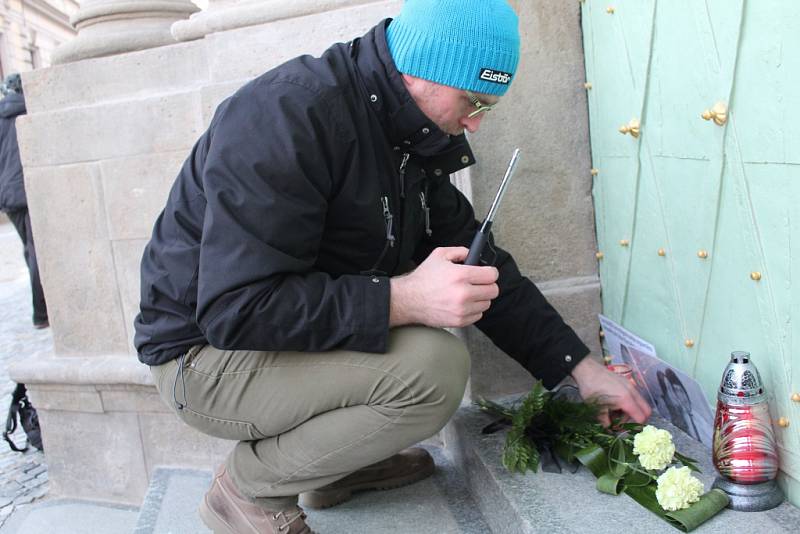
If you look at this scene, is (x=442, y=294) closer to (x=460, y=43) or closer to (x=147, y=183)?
(x=460, y=43)

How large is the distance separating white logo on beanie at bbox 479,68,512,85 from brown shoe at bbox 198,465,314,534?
3.92 feet

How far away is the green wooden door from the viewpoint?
5.10 ft

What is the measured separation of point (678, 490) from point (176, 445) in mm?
2096

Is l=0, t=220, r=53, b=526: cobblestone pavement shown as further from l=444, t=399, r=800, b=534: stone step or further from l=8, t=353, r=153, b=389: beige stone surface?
l=444, t=399, r=800, b=534: stone step

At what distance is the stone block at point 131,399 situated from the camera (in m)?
3.09

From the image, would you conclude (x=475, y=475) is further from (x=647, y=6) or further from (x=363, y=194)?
(x=647, y=6)

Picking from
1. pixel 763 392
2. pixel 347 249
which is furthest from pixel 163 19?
pixel 763 392

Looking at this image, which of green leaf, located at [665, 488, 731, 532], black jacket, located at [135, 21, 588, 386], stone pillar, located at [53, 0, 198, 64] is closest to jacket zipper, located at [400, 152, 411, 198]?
black jacket, located at [135, 21, 588, 386]

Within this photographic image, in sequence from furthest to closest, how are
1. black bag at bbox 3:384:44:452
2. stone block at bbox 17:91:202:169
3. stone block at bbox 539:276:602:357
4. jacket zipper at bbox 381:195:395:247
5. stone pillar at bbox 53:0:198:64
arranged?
black bag at bbox 3:384:44:452 → stone pillar at bbox 53:0:198:64 → stone block at bbox 17:91:202:169 → stone block at bbox 539:276:602:357 → jacket zipper at bbox 381:195:395:247

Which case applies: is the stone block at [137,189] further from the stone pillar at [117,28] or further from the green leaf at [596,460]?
the green leaf at [596,460]

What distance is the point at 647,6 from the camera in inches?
77.7

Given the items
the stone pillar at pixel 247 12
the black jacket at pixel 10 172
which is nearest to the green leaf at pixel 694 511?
the stone pillar at pixel 247 12

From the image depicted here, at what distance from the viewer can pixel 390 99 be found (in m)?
1.82

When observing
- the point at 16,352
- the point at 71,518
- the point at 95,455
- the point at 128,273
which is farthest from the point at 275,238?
the point at 16,352
